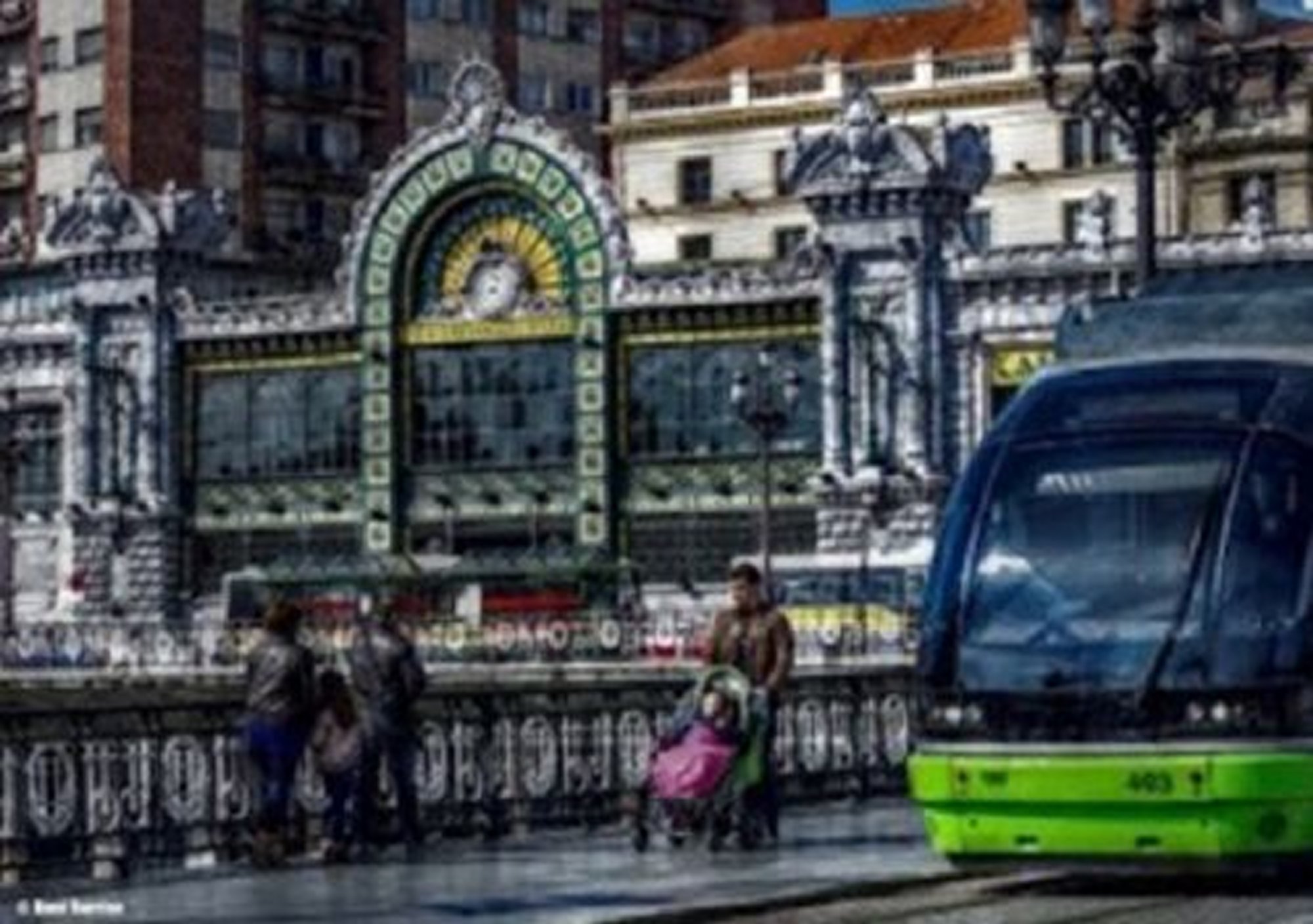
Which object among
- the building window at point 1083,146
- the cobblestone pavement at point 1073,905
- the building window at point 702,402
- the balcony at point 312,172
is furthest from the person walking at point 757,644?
the balcony at point 312,172

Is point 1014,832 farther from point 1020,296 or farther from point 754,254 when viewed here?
point 754,254

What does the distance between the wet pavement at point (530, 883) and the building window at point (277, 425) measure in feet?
188

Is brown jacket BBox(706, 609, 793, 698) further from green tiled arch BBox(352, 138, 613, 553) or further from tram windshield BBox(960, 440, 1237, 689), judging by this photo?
green tiled arch BBox(352, 138, 613, 553)

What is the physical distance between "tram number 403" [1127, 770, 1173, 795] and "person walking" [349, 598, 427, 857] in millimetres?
6696

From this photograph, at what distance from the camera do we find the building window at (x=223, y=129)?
3735 inches

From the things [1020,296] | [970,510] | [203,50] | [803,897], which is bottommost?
[803,897]

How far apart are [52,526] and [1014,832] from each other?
6887 cm

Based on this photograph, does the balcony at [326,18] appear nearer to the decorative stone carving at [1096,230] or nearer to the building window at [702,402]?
the building window at [702,402]

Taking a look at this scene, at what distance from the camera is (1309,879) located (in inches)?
835

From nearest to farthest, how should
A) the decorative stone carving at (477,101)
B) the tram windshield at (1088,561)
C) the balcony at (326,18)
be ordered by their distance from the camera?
1. the tram windshield at (1088,561)
2. the decorative stone carving at (477,101)
3. the balcony at (326,18)

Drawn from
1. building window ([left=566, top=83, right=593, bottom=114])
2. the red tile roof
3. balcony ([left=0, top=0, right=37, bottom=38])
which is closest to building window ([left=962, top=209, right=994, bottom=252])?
the red tile roof

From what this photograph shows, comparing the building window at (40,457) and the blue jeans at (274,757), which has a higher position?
the building window at (40,457)

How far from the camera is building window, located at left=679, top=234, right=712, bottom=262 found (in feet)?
307

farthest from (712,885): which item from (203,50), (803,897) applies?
(203,50)
